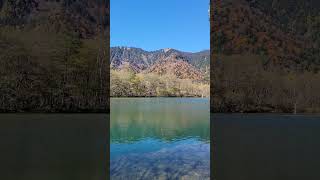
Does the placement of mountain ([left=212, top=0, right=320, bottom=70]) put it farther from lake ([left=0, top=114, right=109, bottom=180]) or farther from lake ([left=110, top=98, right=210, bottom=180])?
lake ([left=0, top=114, right=109, bottom=180])

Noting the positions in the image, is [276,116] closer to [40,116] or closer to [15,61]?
[40,116]

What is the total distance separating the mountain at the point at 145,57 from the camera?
95.8 metres

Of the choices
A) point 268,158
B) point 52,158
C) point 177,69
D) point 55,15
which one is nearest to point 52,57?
point 55,15

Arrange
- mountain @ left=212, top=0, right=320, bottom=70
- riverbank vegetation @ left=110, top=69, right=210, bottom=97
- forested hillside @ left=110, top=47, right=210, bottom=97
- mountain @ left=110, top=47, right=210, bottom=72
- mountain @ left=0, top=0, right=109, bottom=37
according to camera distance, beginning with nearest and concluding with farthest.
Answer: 1. mountain @ left=212, top=0, right=320, bottom=70
2. mountain @ left=0, top=0, right=109, bottom=37
3. riverbank vegetation @ left=110, top=69, right=210, bottom=97
4. forested hillside @ left=110, top=47, right=210, bottom=97
5. mountain @ left=110, top=47, right=210, bottom=72

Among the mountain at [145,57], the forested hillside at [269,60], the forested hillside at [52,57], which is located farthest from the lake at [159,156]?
the mountain at [145,57]

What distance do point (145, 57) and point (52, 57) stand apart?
9561 cm

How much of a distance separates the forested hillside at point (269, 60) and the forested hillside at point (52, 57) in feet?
16.4

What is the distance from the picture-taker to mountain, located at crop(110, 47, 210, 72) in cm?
9584

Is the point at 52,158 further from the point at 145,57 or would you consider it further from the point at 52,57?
the point at 145,57

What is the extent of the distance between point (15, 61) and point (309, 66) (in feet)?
40.6

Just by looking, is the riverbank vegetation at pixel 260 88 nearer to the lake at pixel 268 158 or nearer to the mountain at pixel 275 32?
the mountain at pixel 275 32

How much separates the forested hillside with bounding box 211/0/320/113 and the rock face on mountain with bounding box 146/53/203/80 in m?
53.6

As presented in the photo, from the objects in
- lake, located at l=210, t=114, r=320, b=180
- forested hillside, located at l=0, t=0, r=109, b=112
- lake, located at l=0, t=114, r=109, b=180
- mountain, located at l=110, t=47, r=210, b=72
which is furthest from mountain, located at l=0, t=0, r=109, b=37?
mountain, located at l=110, t=47, r=210, b=72

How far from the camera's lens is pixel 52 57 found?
17625mm
